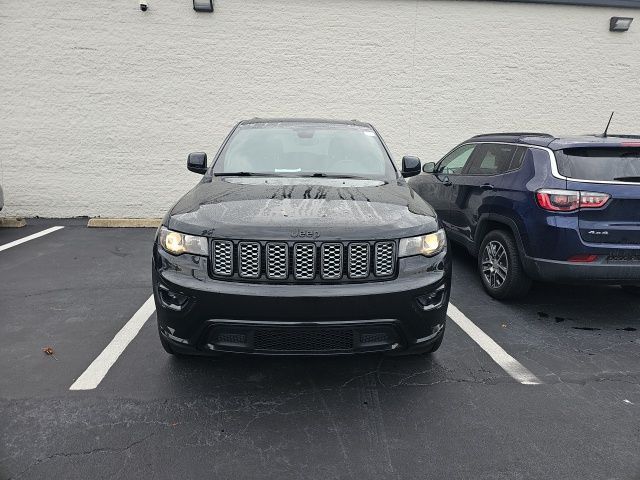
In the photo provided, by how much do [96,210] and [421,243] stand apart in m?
7.71

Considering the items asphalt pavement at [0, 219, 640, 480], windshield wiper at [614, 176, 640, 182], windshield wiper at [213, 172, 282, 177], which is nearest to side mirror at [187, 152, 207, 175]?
windshield wiper at [213, 172, 282, 177]

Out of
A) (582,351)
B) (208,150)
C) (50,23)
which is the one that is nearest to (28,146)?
(50,23)

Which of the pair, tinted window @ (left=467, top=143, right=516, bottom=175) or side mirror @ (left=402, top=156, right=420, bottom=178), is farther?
tinted window @ (left=467, top=143, right=516, bottom=175)

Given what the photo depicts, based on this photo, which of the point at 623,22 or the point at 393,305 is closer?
the point at 393,305

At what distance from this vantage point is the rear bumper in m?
3.65

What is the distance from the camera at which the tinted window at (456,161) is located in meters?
5.50

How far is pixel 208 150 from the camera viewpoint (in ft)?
28.1

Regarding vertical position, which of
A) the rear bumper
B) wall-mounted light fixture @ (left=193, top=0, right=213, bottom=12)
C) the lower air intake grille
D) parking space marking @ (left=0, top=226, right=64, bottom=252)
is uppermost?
wall-mounted light fixture @ (left=193, top=0, right=213, bottom=12)

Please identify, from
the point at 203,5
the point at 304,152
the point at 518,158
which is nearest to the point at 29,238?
the point at 203,5

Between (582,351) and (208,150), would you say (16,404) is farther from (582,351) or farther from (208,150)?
(208,150)

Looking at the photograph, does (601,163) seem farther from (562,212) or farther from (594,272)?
(594,272)

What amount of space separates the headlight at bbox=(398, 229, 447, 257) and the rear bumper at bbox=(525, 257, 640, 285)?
5.32 ft

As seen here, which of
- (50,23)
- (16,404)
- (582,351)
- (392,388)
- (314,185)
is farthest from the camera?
(50,23)

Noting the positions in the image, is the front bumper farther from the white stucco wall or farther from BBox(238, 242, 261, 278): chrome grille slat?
the white stucco wall
